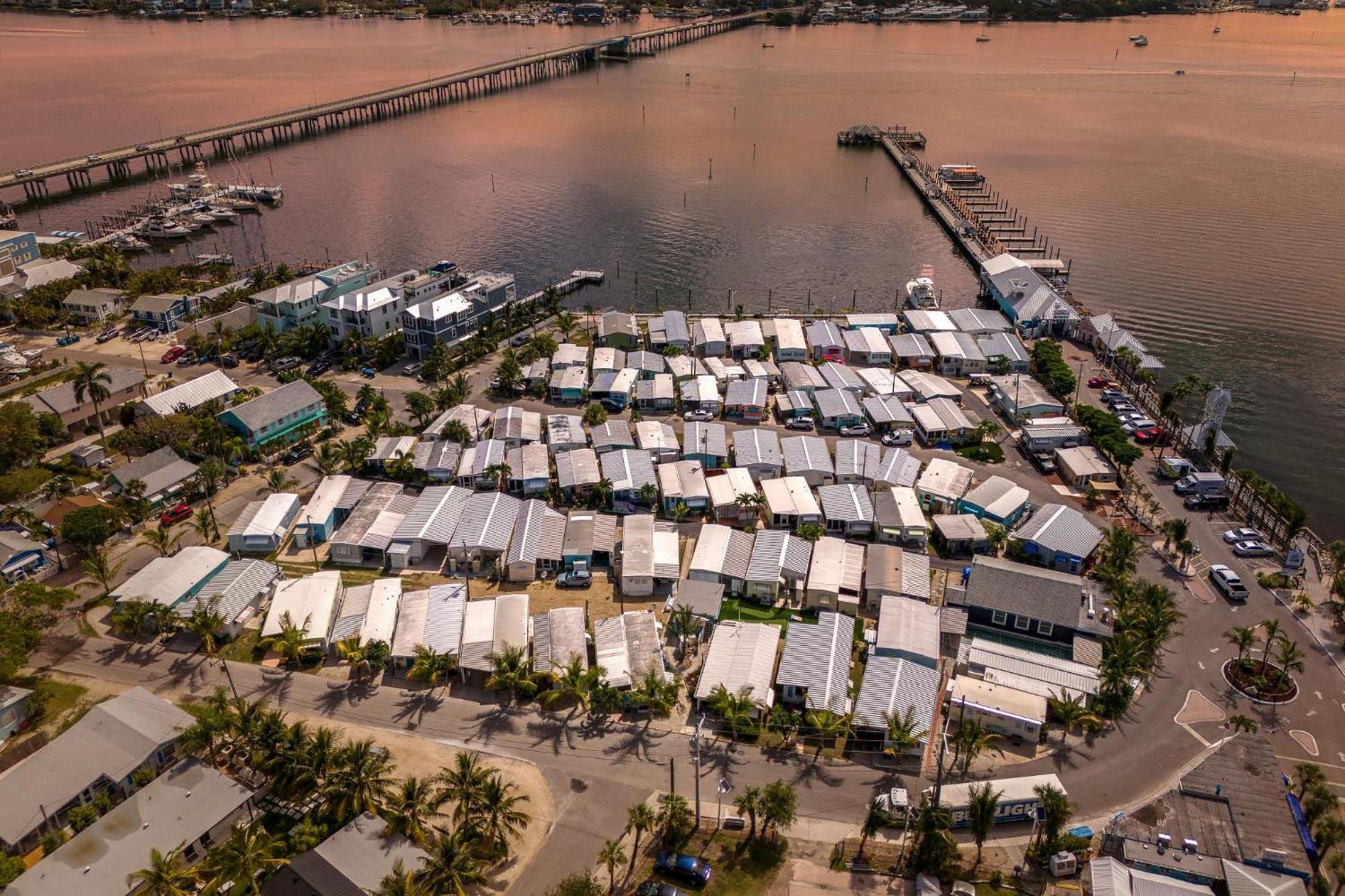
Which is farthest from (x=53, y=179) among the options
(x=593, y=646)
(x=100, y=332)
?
(x=593, y=646)

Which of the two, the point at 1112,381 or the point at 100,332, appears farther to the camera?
the point at 100,332

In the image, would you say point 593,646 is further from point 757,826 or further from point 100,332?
point 100,332

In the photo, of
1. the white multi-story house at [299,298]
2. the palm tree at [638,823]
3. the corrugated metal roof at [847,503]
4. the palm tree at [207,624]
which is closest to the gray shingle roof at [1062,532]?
the corrugated metal roof at [847,503]

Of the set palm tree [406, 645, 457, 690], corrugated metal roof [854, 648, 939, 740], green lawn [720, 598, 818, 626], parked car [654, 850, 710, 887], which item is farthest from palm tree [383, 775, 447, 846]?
corrugated metal roof [854, 648, 939, 740]

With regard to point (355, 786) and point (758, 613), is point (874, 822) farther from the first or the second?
→ point (355, 786)

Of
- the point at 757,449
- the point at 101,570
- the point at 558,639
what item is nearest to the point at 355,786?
the point at 558,639

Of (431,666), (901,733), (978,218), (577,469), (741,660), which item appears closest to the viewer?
(901,733)
